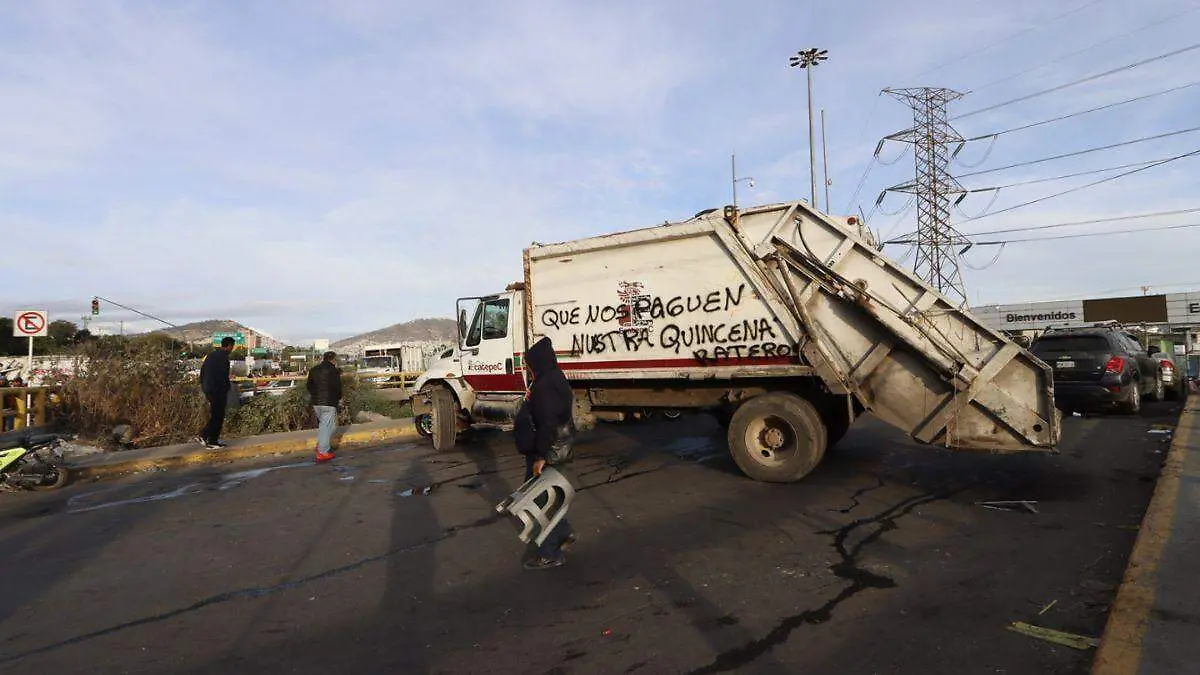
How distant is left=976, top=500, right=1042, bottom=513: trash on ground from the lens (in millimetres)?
6234

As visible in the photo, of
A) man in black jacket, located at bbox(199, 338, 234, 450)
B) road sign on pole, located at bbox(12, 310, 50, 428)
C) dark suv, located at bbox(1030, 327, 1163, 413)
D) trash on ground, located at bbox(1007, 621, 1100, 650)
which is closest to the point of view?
trash on ground, located at bbox(1007, 621, 1100, 650)

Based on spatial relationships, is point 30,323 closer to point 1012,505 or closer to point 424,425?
point 424,425

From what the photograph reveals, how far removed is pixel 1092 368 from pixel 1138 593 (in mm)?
9798

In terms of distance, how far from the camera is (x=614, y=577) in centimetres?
476

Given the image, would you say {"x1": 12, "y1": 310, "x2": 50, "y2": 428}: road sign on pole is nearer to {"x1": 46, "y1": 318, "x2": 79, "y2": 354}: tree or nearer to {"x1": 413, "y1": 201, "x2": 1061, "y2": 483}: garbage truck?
{"x1": 413, "y1": 201, "x2": 1061, "y2": 483}: garbage truck

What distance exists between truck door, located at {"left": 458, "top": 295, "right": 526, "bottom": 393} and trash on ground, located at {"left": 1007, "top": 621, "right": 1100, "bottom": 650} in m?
7.50

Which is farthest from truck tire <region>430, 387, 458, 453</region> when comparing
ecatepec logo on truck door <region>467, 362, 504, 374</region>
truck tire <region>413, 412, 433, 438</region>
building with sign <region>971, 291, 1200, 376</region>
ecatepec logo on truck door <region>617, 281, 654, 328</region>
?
building with sign <region>971, 291, 1200, 376</region>

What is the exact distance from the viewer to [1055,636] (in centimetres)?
361

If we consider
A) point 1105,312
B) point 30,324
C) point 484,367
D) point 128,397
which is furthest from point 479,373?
point 1105,312

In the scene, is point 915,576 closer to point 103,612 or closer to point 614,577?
point 614,577

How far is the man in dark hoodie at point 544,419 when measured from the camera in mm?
5004

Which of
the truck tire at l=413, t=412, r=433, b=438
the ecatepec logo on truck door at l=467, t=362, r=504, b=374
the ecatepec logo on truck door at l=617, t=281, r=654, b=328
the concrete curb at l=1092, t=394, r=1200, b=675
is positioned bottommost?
the concrete curb at l=1092, t=394, r=1200, b=675

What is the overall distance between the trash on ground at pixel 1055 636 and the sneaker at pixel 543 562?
2.87 metres

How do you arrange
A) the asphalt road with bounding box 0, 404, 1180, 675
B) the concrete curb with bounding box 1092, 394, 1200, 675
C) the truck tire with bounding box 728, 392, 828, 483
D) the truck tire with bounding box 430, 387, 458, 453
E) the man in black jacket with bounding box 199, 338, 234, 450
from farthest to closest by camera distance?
the truck tire with bounding box 430, 387, 458, 453, the man in black jacket with bounding box 199, 338, 234, 450, the truck tire with bounding box 728, 392, 828, 483, the asphalt road with bounding box 0, 404, 1180, 675, the concrete curb with bounding box 1092, 394, 1200, 675
